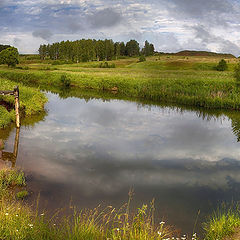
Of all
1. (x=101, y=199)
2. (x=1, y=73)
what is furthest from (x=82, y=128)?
(x=1, y=73)

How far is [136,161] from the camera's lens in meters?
12.5

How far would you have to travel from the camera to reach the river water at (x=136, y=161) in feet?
28.6

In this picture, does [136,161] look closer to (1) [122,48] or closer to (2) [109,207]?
(2) [109,207]

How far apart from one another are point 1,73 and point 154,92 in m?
38.5

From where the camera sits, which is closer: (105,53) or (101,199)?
(101,199)

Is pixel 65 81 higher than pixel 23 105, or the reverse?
pixel 65 81

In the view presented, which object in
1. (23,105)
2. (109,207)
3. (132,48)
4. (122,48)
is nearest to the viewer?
(109,207)

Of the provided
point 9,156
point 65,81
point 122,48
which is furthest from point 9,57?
point 122,48

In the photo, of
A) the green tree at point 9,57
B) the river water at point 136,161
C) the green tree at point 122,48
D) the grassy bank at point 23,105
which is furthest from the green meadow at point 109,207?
the green tree at point 122,48

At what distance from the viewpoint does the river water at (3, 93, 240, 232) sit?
8719mm

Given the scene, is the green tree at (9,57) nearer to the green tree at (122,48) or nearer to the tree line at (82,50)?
the tree line at (82,50)

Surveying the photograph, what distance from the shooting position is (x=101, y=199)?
8.62 meters

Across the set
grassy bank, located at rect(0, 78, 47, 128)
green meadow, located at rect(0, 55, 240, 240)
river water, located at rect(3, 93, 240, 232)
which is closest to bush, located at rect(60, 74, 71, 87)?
green meadow, located at rect(0, 55, 240, 240)

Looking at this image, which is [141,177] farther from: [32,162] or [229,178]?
[32,162]
